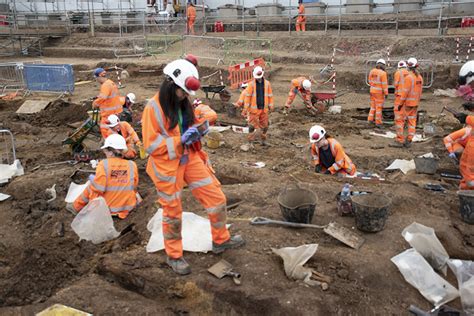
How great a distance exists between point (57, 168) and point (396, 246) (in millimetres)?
6468

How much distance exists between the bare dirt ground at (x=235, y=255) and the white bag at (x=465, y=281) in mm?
139

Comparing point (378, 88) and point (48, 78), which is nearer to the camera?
point (378, 88)

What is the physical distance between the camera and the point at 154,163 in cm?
403

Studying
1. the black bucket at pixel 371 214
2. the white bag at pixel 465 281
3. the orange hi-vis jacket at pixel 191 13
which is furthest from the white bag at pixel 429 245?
the orange hi-vis jacket at pixel 191 13

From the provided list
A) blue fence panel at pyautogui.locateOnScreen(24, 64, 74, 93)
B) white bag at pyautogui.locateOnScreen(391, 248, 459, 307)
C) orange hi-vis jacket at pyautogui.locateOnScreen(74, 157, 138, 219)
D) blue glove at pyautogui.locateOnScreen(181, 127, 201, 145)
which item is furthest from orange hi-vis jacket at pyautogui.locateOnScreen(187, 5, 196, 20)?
white bag at pyautogui.locateOnScreen(391, 248, 459, 307)

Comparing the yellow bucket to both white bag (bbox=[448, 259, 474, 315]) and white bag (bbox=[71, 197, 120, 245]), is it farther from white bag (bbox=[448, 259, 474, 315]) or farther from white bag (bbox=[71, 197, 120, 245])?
white bag (bbox=[448, 259, 474, 315])

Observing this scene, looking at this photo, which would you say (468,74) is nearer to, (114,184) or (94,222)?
(114,184)

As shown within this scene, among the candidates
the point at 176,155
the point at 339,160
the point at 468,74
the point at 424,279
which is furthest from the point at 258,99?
the point at 424,279

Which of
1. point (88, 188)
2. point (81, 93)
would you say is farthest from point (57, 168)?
point (81, 93)

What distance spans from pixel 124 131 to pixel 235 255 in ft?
14.8

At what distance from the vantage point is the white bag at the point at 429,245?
439cm

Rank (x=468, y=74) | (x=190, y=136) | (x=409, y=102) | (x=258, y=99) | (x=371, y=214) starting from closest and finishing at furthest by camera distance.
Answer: (x=190, y=136) → (x=371, y=214) → (x=468, y=74) → (x=409, y=102) → (x=258, y=99)

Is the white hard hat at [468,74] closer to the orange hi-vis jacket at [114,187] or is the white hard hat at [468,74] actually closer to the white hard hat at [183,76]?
the white hard hat at [183,76]

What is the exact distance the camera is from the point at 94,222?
5309 mm
